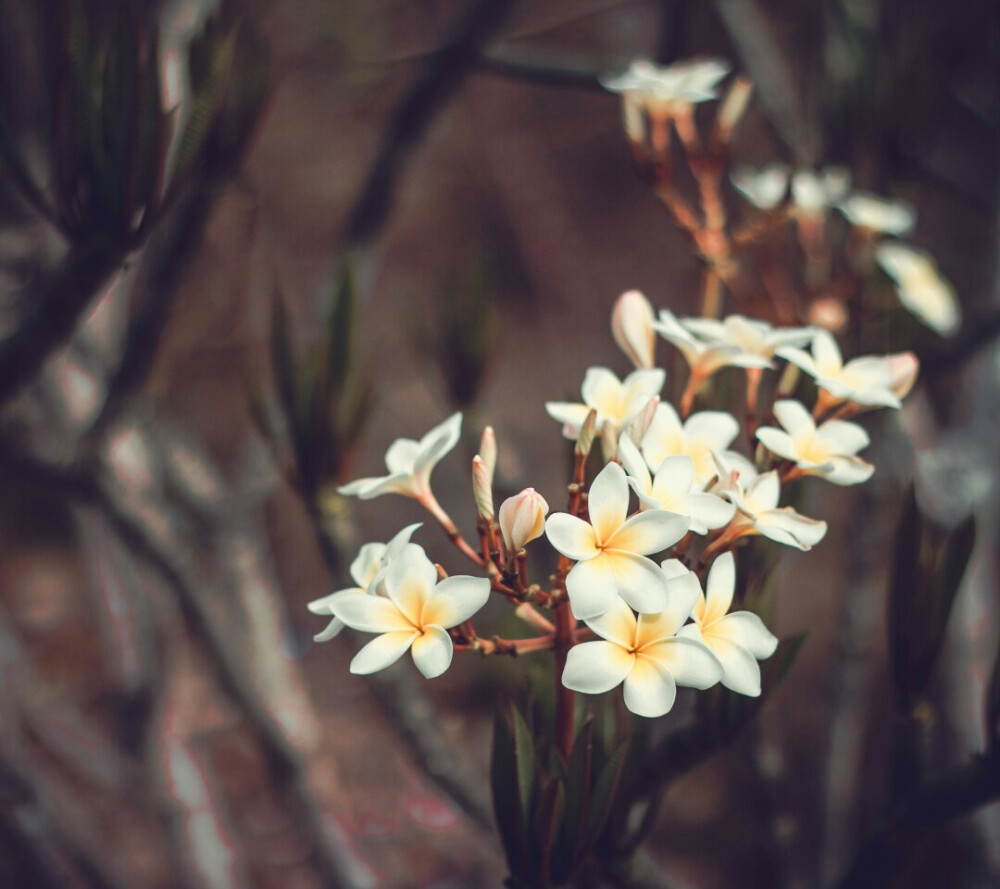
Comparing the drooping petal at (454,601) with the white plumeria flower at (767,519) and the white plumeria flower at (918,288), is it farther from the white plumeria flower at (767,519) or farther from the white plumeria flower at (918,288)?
the white plumeria flower at (918,288)

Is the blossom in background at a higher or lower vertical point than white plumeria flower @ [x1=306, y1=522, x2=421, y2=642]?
higher

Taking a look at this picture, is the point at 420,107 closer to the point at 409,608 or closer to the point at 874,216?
the point at 874,216

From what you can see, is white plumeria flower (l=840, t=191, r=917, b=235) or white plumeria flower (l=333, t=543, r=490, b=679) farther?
white plumeria flower (l=840, t=191, r=917, b=235)

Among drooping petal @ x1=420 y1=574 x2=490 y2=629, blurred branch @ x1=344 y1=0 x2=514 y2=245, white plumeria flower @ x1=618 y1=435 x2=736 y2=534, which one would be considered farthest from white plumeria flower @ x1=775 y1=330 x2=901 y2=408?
blurred branch @ x1=344 y1=0 x2=514 y2=245

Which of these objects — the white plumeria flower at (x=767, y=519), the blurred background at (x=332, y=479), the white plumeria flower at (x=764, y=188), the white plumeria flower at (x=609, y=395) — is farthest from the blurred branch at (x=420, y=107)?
the white plumeria flower at (x=767, y=519)

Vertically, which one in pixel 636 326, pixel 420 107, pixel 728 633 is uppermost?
pixel 420 107

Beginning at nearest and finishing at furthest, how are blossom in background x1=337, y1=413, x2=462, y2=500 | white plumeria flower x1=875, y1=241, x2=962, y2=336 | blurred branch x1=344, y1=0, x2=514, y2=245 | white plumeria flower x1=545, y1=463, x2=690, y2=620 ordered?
white plumeria flower x1=545, y1=463, x2=690, y2=620
blossom in background x1=337, y1=413, x2=462, y2=500
white plumeria flower x1=875, y1=241, x2=962, y2=336
blurred branch x1=344, y1=0, x2=514, y2=245

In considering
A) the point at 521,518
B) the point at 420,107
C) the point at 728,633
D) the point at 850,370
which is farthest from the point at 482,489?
the point at 420,107

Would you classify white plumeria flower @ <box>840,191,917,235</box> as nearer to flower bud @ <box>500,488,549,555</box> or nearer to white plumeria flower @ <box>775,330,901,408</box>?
white plumeria flower @ <box>775,330,901,408</box>
